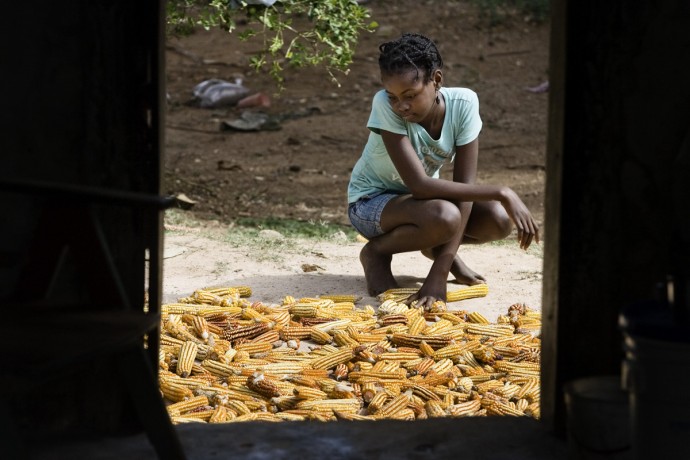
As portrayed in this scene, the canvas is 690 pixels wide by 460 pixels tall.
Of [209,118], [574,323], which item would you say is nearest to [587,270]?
[574,323]

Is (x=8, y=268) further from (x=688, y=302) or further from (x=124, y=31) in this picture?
(x=688, y=302)

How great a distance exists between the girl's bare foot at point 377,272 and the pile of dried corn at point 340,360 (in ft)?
0.56

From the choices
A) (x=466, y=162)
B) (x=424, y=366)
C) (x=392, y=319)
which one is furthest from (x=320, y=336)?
(x=466, y=162)

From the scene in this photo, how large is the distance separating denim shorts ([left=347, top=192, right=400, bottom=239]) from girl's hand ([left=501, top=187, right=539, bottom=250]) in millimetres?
734

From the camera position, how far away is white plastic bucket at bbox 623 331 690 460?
96.2 inches

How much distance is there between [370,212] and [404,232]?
0.25 metres

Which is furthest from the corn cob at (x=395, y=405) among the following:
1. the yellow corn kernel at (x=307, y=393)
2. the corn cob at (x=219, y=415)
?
the corn cob at (x=219, y=415)

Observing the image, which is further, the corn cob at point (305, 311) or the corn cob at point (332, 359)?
the corn cob at point (305, 311)

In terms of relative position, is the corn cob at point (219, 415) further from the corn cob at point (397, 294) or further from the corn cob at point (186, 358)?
the corn cob at point (397, 294)

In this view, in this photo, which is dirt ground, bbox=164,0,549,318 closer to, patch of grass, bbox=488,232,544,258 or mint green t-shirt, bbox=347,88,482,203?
patch of grass, bbox=488,232,544,258

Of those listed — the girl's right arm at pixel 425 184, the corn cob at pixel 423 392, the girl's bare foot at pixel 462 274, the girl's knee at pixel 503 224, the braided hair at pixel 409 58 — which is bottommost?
the corn cob at pixel 423 392

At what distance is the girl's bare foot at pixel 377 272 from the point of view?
6.11 metres

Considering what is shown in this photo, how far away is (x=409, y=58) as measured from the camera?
5.52m

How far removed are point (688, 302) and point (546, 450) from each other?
78 cm
